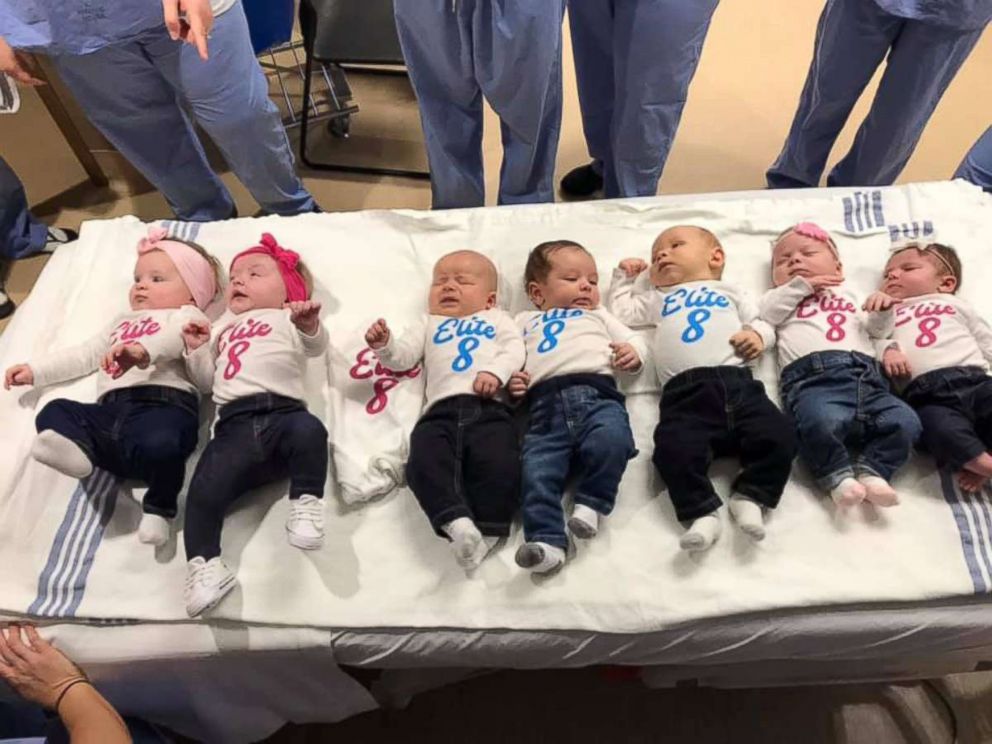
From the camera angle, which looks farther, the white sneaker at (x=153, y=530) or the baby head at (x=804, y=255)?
the baby head at (x=804, y=255)

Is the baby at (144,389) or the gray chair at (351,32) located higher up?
the gray chair at (351,32)

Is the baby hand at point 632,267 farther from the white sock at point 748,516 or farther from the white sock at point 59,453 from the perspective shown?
the white sock at point 59,453

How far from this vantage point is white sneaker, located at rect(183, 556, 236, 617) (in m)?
1.13

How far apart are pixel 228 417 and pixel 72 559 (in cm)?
32

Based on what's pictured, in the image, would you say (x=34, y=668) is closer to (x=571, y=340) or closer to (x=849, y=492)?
(x=571, y=340)

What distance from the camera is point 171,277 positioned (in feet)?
4.73

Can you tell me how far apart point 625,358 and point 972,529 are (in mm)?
579

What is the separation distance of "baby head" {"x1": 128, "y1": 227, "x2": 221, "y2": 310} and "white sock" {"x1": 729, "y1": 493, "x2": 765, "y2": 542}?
1.02 m

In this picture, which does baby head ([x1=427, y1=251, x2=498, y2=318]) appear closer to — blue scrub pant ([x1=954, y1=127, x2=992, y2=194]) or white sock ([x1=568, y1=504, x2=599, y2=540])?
white sock ([x1=568, y1=504, x2=599, y2=540])

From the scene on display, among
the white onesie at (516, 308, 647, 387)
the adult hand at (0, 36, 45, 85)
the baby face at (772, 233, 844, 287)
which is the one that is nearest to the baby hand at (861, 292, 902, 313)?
the baby face at (772, 233, 844, 287)

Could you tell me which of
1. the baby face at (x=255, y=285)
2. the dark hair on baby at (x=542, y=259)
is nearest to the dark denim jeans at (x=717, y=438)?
the dark hair on baby at (x=542, y=259)

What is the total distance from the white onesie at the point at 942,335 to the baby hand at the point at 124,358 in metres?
1.26

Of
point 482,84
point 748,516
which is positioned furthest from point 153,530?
point 482,84

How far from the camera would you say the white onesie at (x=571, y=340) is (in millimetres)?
1305
